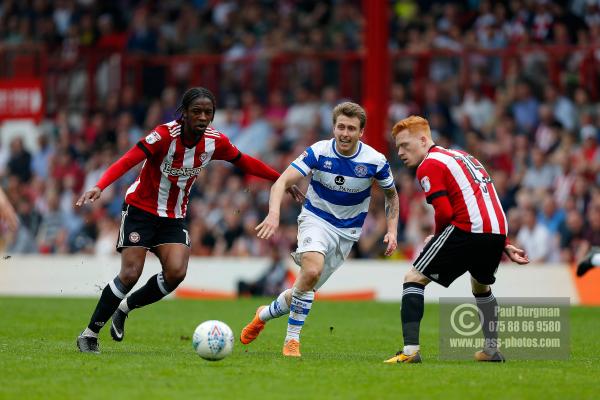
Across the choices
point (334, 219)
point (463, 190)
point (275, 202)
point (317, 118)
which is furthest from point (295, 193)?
point (317, 118)

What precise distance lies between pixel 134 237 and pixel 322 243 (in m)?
1.58

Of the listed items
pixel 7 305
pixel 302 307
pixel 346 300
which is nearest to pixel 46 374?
pixel 302 307

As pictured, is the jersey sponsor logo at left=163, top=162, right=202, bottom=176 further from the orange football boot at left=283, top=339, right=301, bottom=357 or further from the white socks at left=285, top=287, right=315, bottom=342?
the orange football boot at left=283, top=339, right=301, bottom=357

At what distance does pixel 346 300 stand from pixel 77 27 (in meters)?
10.5

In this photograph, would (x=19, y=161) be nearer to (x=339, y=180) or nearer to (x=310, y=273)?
(x=339, y=180)

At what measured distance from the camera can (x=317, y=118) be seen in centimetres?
2170

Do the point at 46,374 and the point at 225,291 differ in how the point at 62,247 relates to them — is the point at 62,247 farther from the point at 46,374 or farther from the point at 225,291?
the point at 46,374

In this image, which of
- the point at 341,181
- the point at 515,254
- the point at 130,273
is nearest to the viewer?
the point at 515,254

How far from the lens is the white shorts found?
10039 millimetres

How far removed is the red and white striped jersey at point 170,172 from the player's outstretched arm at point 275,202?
0.78 m

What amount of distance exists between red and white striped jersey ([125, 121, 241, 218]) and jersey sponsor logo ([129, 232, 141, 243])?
0.76 ft

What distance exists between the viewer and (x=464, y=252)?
9.42m
